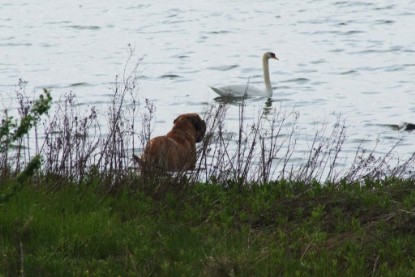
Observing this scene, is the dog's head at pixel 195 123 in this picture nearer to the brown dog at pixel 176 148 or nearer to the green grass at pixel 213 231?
the brown dog at pixel 176 148

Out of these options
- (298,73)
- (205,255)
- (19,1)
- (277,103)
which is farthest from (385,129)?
(19,1)

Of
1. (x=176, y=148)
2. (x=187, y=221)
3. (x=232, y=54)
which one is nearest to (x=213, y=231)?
(x=187, y=221)

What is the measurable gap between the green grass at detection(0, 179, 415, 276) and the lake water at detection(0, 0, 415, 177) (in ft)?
21.0

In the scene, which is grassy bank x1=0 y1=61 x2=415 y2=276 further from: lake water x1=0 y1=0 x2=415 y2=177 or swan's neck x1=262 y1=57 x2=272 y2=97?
swan's neck x1=262 y1=57 x2=272 y2=97

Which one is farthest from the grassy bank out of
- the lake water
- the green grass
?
the lake water

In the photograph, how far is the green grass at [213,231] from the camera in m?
6.93

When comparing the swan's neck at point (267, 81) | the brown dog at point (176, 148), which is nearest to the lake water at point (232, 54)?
the swan's neck at point (267, 81)

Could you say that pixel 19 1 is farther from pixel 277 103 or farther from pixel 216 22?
pixel 277 103

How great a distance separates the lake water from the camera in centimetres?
1892

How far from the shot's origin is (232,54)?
82.9 feet

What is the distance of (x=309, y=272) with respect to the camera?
6.96 m

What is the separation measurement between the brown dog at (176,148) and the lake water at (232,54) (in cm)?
390

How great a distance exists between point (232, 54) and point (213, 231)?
1763cm

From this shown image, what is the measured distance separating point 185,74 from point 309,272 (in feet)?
52.2
